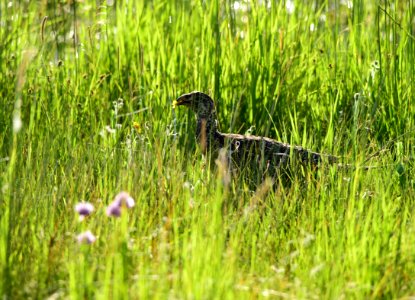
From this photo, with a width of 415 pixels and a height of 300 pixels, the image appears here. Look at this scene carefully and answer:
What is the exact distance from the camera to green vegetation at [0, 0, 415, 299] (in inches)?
139

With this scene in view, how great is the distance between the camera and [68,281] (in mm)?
3469

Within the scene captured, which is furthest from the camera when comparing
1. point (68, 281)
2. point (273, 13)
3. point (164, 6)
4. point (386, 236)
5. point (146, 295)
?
point (164, 6)

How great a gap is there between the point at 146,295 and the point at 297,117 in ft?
10.0

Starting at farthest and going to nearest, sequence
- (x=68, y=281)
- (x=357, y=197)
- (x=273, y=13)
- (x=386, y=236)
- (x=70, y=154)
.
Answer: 1. (x=273, y=13)
2. (x=70, y=154)
3. (x=357, y=197)
4. (x=386, y=236)
5. (x=68, y=281)

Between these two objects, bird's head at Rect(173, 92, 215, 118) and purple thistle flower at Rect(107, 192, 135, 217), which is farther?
bird's head at Rect(173, 92, 215, 118)

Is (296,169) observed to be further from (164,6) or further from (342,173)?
(164,6)

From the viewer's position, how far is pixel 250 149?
523 cm

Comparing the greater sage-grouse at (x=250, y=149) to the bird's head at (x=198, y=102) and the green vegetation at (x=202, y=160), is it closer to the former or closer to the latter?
the bird's head at (x=198, y=102)

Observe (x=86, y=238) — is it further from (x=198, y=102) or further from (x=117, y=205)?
(x=198, y=102)

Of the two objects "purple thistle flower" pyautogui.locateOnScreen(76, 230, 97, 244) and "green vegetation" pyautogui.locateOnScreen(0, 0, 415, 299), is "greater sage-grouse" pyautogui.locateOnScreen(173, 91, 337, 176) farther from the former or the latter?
"purple thistle flower" pyautogui.locateOnScreen(76, 230, 97, 244)

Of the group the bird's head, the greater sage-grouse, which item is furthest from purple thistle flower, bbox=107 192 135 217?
the bird's head

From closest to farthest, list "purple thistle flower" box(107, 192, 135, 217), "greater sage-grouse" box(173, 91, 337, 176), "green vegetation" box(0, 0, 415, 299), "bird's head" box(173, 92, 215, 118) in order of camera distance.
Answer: "purple thistle flower" box(107, 192, 135, 217) < "green vegetation" box(0, 0, 415, 299) < "greater sage-grouse" box(173, 91, 337, 176) < "bird's head" box(173, 92, 215, 118)

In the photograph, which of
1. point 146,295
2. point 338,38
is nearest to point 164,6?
point 338,38

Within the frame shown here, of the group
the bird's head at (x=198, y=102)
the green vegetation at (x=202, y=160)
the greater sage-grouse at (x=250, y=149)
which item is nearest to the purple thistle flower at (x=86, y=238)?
the green vegetation at (x=202, y=160)
